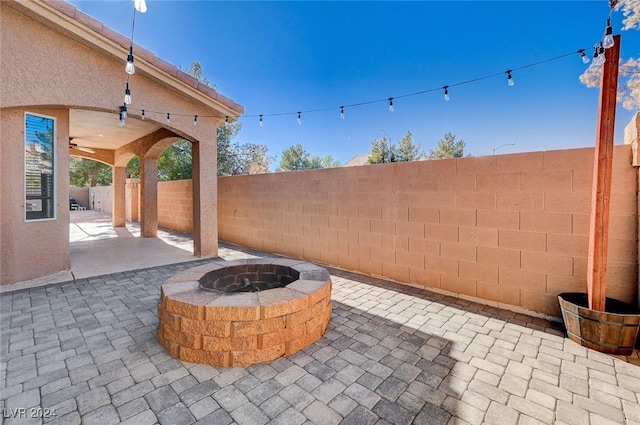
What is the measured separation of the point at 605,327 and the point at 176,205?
11757 mm

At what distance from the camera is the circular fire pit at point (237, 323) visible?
2434 millimetres

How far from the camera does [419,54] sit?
12.0 m

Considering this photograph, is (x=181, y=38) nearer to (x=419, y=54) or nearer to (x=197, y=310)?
(x=419, y=54)

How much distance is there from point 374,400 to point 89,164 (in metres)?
31.5

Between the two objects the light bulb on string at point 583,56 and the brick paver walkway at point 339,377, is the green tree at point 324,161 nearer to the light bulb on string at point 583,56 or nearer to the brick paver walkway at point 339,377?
the light bulb on string at point 583,56

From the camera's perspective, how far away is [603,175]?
2680 millimetres

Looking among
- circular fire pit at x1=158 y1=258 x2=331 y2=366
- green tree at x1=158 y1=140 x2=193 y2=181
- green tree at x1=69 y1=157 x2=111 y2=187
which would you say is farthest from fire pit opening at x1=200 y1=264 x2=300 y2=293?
green tree at x1=69 y1=157 x2=111 y2=187

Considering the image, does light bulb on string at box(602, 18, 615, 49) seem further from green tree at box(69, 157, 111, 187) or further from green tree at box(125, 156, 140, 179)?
green tree at box(69, 157, 111, 187)

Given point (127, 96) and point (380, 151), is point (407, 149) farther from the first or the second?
point (127, 96)

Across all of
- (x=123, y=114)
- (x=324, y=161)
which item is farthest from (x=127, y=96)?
(x=324, y=161)

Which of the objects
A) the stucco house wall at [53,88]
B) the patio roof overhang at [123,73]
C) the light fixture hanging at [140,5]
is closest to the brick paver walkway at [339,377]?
the stucco house wall at [53,88]

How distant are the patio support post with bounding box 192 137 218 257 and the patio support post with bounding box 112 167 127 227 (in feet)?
24.0

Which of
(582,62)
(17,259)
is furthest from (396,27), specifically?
(17,259)

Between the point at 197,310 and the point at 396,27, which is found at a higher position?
the point at 396,27
